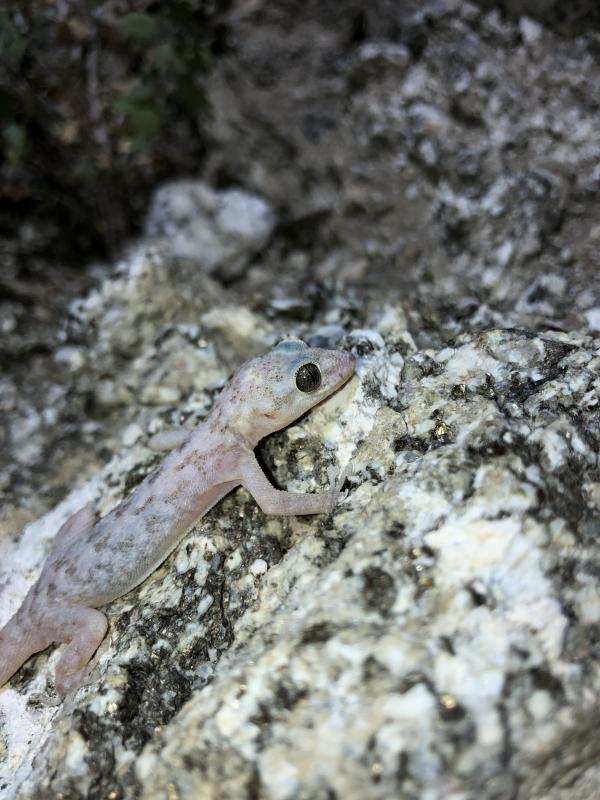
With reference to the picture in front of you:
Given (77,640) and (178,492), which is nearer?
(77,640)

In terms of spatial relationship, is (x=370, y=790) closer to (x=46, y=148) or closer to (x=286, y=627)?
(x=286, y=627)

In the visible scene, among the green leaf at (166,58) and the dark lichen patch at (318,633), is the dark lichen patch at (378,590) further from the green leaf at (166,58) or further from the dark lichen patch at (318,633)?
the green leaf at (166,58)

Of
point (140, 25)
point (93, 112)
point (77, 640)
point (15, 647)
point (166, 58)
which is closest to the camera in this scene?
point (77, 640)

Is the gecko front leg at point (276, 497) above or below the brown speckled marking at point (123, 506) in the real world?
below

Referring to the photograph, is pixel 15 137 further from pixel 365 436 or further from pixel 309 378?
pixel 365 436

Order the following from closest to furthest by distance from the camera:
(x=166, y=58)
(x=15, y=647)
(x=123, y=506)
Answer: (x=15, y=647) < (x=123, y=506) < (x=166, y=58)

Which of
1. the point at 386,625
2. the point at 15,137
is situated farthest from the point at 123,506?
the point at 15,137

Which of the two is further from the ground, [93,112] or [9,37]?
[9,37]

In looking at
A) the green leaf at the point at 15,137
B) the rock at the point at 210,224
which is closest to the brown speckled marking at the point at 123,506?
the rock at the point at 210,224
